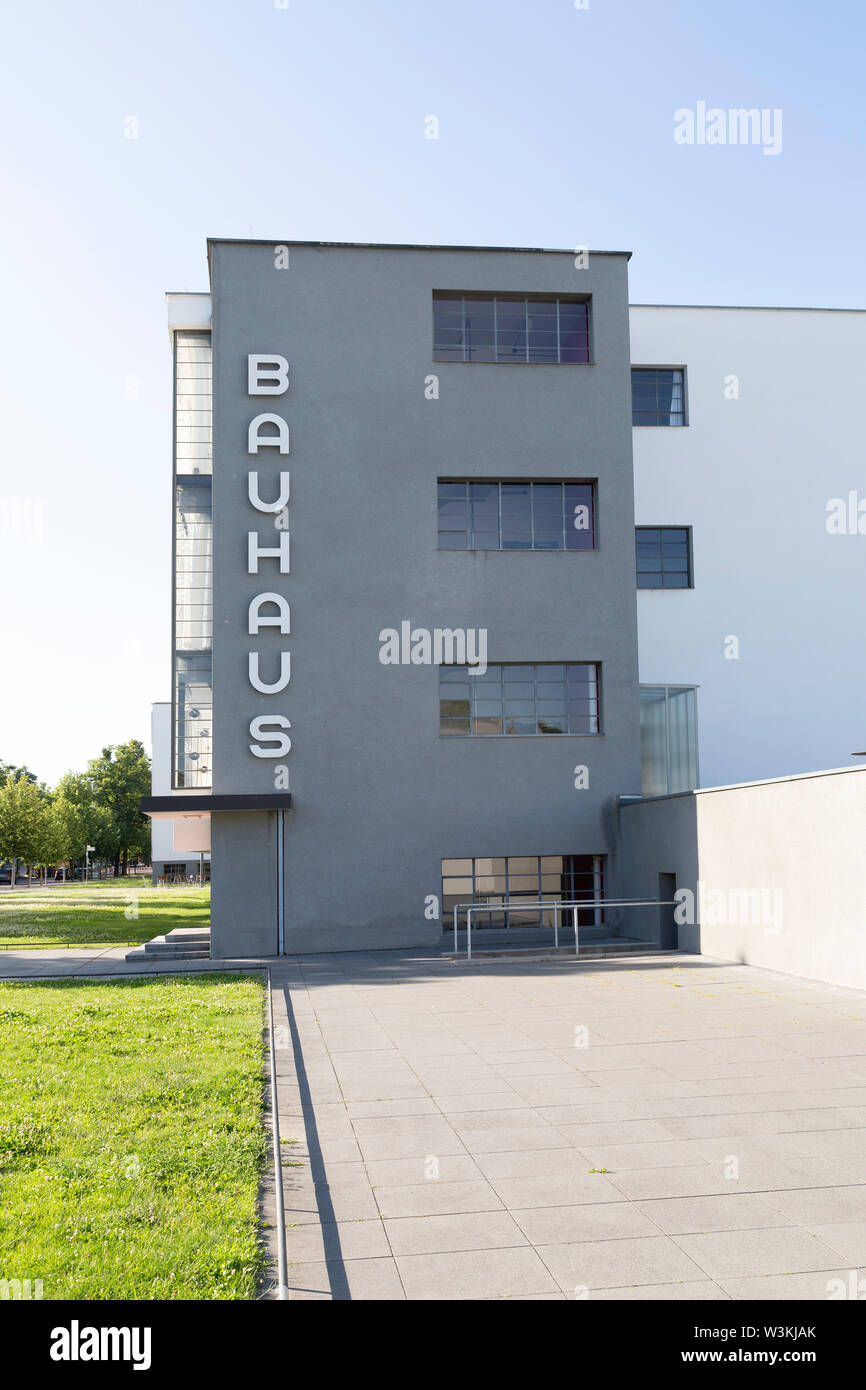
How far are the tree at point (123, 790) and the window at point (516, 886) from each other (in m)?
80.9

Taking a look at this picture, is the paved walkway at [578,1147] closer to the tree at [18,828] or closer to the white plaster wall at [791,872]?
the white plaster wall at [791,872]

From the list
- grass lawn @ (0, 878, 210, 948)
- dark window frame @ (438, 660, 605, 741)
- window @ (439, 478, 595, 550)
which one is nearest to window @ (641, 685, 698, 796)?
dark window frame @ (438, 660, 605, 741)

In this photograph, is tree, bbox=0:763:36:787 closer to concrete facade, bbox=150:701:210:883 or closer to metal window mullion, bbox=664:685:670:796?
concrete facade, bbox=150:701:210:883

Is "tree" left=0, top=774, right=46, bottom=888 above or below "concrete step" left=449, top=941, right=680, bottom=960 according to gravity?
above

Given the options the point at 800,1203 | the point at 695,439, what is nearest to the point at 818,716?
the point at 695,439

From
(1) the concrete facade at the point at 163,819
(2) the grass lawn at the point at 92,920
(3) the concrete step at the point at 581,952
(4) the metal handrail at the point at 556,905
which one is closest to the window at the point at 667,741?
(4) the metal handrail at the point at 556,905

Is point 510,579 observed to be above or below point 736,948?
above

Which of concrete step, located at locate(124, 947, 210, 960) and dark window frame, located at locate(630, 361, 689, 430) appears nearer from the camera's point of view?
concrete step, located at locate(124, 947, 210, 960)

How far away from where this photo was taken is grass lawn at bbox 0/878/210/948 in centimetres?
2761

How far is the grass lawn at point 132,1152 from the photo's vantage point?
198 inches

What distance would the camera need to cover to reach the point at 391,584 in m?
22.2
